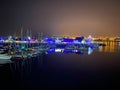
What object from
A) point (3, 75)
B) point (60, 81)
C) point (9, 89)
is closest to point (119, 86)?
point (60, 81)

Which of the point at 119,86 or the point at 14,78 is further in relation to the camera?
the point at 14,78

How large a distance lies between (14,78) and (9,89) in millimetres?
1990

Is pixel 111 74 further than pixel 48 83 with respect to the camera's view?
Yes

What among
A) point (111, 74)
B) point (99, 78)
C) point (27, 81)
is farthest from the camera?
point (111, 74)

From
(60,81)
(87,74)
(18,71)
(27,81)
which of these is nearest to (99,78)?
(87,74)

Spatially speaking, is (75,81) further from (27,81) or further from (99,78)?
(27,81)

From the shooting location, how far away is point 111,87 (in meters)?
10.0

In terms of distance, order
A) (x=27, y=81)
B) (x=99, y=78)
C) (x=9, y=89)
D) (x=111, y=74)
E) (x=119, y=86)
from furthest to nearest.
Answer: (x=111, y=74) < (x=99, y=78) < (x=27, y=81) < (x=119, y=86) < (x=9, y=89)

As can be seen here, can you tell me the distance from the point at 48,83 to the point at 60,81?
0.71 m

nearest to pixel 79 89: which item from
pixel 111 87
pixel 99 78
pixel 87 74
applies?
pixel 111 87

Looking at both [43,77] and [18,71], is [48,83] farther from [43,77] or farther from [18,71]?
[18,71]

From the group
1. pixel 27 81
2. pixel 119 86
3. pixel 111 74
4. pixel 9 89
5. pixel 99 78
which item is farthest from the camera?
pixel 111 74

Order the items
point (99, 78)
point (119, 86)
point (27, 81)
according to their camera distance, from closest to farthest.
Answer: point (119, 86) → point (27, 81) → point (99, 78)

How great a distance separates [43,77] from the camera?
11.9 m
